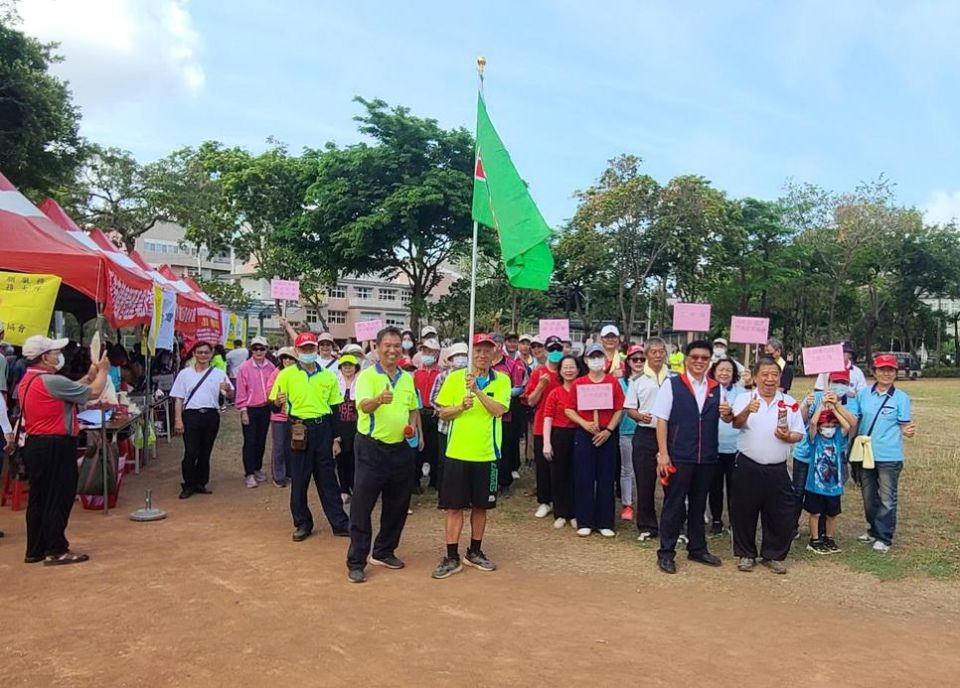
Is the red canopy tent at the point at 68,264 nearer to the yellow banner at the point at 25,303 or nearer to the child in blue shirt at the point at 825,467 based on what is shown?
the yellow banner at the point at 25,303

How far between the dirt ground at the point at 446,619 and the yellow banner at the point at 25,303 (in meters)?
1.77

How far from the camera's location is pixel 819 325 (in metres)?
44.3

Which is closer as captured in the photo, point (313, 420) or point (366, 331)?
point (313, 420)

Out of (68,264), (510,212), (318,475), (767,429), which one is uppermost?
(510,212)

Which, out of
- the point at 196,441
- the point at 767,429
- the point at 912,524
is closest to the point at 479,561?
the point at 767,429

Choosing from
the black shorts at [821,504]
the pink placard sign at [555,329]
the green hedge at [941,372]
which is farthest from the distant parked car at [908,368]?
the black shorts at [821,504]

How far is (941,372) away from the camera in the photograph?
43.2 m

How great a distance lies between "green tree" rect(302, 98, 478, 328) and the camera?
1756 cm

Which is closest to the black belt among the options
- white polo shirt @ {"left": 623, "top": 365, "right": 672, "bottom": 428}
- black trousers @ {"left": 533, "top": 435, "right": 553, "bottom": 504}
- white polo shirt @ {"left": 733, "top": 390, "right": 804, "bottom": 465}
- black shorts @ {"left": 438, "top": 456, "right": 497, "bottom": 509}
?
black shorts @ {"left": 438, "top": 456, "right": 497, "bottom": 509}

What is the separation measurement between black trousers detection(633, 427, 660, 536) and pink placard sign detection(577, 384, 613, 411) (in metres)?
0.37

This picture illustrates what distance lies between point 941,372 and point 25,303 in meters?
48.4

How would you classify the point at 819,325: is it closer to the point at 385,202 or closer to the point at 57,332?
the point at 385,202

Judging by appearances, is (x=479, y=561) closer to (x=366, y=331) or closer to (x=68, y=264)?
(x=366, y=331)

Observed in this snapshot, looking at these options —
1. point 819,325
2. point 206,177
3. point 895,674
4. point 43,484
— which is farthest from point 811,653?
point 819,325
